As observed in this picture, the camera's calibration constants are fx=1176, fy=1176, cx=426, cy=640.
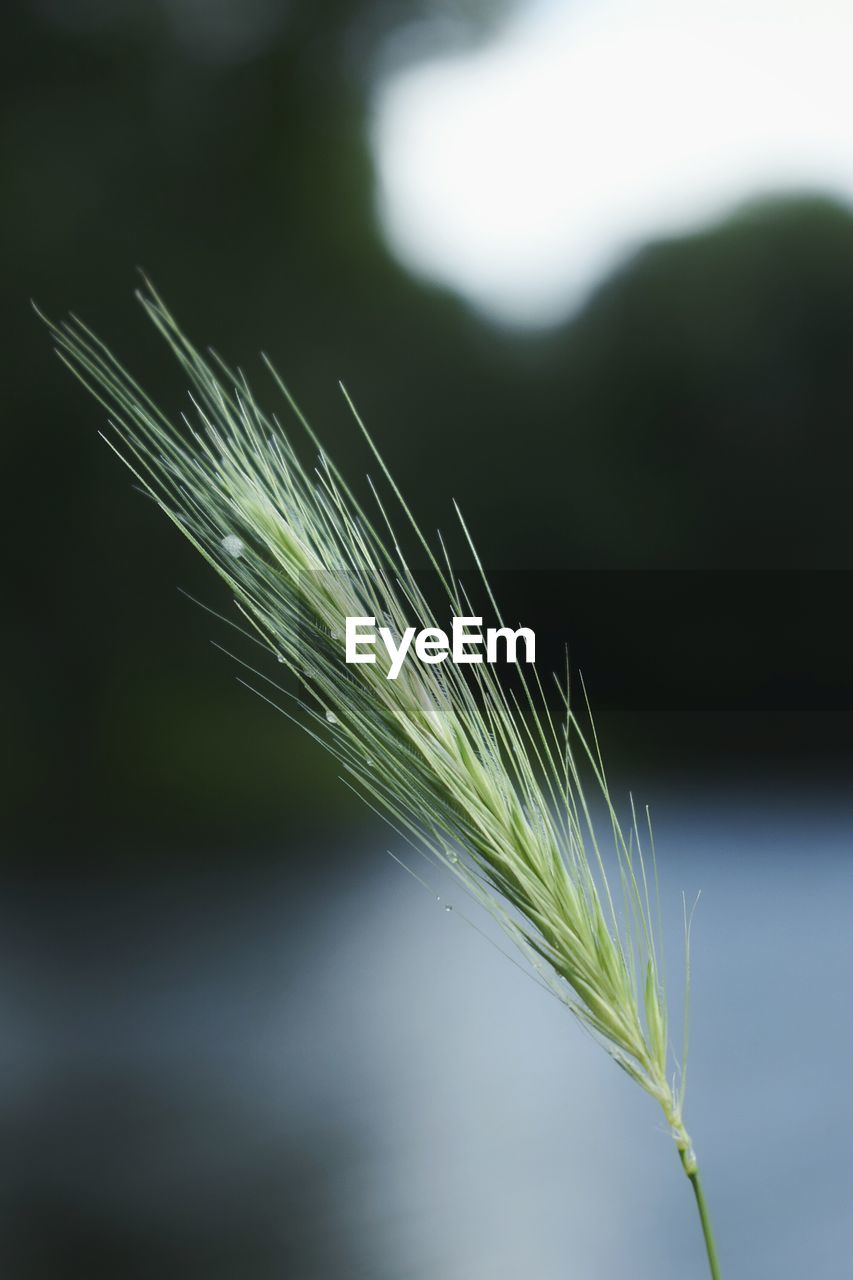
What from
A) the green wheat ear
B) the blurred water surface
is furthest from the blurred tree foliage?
the green wheat ear

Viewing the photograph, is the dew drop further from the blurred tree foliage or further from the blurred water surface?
the blurred tree foliage

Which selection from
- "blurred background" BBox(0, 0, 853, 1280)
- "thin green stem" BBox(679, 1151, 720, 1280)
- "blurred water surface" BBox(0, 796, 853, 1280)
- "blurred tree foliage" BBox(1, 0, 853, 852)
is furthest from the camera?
"blurred tree foliage" BBox(1, 0, 853, 852)

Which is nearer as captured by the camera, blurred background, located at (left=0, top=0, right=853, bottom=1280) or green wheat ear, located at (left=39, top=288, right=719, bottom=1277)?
green wheat ear, located at (left=39, top=288, right=719, bottom=1277)

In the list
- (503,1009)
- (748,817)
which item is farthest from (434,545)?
(503,1009)

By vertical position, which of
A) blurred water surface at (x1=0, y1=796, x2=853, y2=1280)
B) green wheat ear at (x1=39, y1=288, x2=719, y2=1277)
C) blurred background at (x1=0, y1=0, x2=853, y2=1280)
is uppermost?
blurred background at (x1=0, y1=0, x2=853, y2=1280)

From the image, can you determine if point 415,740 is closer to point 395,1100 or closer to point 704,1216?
point 704,1216

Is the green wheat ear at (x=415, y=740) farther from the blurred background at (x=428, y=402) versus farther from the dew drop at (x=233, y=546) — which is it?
the blurred background at (x=428, y=402)
